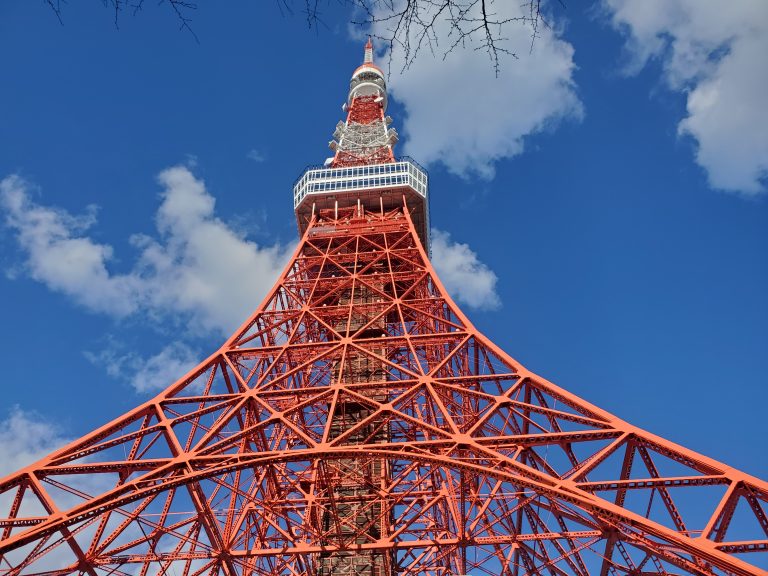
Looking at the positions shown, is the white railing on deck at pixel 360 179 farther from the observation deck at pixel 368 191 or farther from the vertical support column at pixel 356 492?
the vertical support column at pixel 356 492

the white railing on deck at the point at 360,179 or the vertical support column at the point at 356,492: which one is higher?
the white railing on deck at the point at 360,179

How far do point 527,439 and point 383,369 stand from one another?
7218mm

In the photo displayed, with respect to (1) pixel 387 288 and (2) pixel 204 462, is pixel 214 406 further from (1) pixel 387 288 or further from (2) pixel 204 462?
(1) pixel 387 288

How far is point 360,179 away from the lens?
22297mm

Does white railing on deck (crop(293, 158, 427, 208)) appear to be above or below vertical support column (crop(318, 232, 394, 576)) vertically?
above

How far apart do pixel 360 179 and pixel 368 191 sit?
0.60 meters

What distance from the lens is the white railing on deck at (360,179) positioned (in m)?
22.0

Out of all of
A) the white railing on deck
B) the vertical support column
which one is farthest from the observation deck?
the vertical support column

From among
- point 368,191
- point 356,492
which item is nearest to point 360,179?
point 368,191

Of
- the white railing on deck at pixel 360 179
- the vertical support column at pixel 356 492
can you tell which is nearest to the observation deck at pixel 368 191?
the white railing on deck at pixel 360 179

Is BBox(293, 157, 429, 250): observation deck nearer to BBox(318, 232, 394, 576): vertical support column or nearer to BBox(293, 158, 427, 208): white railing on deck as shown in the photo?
BBox(293, 158, 427, 208): white railing on deck

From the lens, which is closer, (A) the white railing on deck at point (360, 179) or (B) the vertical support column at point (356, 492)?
(B) the vertical support column at point (356, 492)

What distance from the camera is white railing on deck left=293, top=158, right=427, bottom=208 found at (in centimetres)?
2198

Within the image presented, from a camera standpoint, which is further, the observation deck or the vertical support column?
the observation deck
